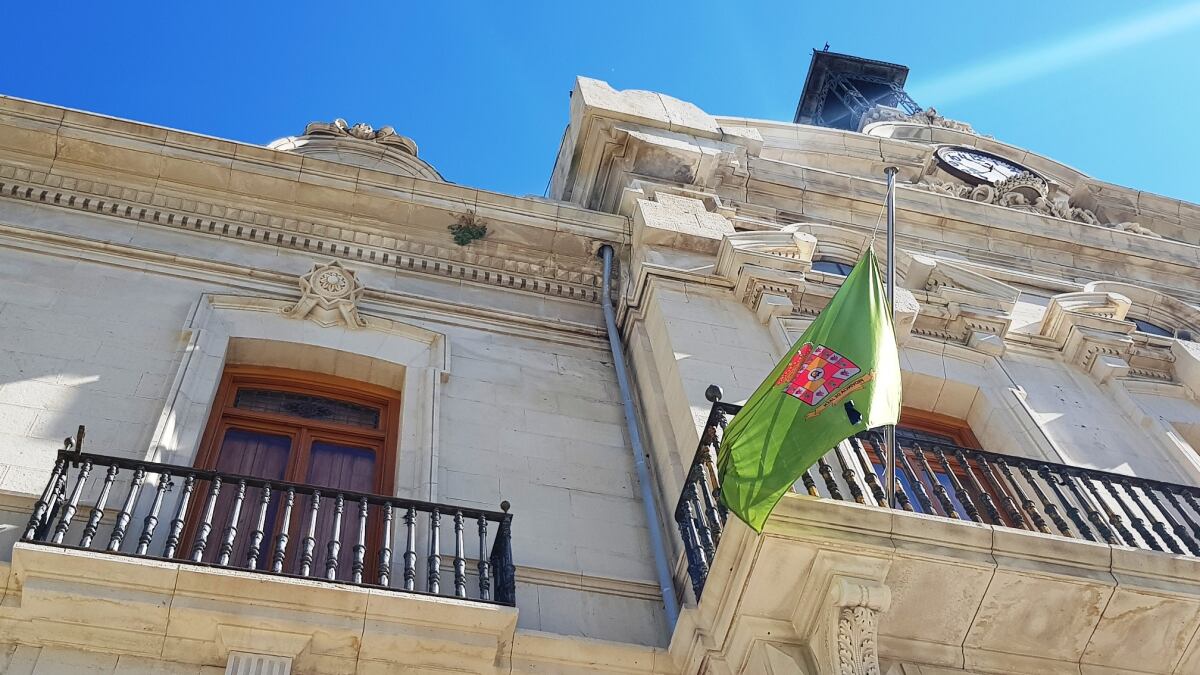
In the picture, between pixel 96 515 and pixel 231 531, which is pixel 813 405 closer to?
pixel 231 531

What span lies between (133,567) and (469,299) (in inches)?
190

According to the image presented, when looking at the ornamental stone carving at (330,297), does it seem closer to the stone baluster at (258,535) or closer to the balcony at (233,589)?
the balcony at (233,589)

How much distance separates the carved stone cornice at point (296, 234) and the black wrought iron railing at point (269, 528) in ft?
11.1

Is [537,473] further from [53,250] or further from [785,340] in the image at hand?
[53,250]

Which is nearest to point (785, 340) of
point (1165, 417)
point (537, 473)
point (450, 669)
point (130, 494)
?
point (537, 473)

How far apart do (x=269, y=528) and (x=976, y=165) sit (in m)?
12.7

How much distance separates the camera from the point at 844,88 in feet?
131

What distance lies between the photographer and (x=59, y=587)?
19.2 feet

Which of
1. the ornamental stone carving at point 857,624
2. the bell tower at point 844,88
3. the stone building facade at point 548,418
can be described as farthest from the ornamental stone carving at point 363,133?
the bell tower at point 844,88

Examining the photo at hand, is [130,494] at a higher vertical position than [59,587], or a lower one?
higher

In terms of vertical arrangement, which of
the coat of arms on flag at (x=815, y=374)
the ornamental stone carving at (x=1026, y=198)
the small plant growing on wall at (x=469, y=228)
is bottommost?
the coat of arms on flag at (x=815, y=374)

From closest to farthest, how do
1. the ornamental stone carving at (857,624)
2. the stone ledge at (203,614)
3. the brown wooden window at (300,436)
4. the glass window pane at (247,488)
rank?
the ornamental stone carving at (857,624) < the stone ledge at (203,614) < the glass window pane at (247,488) < the brown wooden window at (300,436)

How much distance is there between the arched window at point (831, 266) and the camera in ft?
39.1

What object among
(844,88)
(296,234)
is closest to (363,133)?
(296,234)
